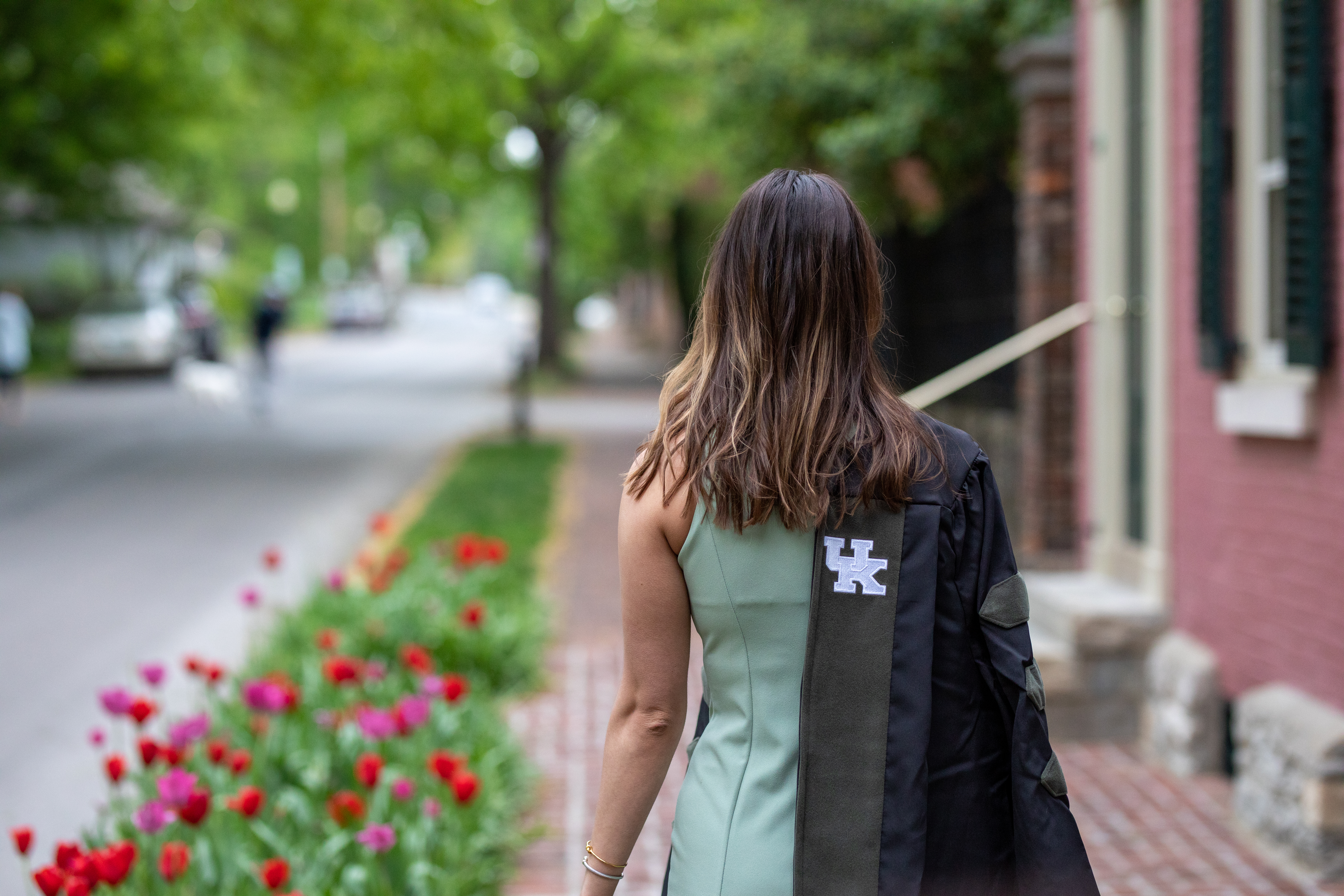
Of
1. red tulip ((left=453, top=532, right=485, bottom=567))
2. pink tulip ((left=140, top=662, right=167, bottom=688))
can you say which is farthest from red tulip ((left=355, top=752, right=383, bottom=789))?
red tulip ((left=453, top=532, right=485, bottom=567))

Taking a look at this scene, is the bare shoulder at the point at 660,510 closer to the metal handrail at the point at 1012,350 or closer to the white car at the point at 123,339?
the metal handrail at the point at 1012,350

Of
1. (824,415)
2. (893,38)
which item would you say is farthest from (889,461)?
(893,38)

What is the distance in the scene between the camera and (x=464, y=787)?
12.1 feet

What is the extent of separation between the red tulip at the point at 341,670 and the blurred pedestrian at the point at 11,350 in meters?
16.4

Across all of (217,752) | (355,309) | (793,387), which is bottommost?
(217,752)

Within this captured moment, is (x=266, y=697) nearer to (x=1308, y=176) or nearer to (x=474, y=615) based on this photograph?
(x=474, y=615)

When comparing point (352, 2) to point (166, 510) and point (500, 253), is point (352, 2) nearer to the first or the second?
point (166, 510)

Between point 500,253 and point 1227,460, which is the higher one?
point 500,253

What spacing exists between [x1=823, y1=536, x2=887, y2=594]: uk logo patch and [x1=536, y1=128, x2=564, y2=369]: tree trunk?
67.7 feet

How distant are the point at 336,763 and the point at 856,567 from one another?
3119 mm

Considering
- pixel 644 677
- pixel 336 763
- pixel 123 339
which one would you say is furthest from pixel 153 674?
→ pixel 123 339

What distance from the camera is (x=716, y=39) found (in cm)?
1380

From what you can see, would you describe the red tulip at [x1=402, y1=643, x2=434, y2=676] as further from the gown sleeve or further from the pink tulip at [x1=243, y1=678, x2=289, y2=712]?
the gown sleeve

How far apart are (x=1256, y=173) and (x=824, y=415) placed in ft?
12.9
